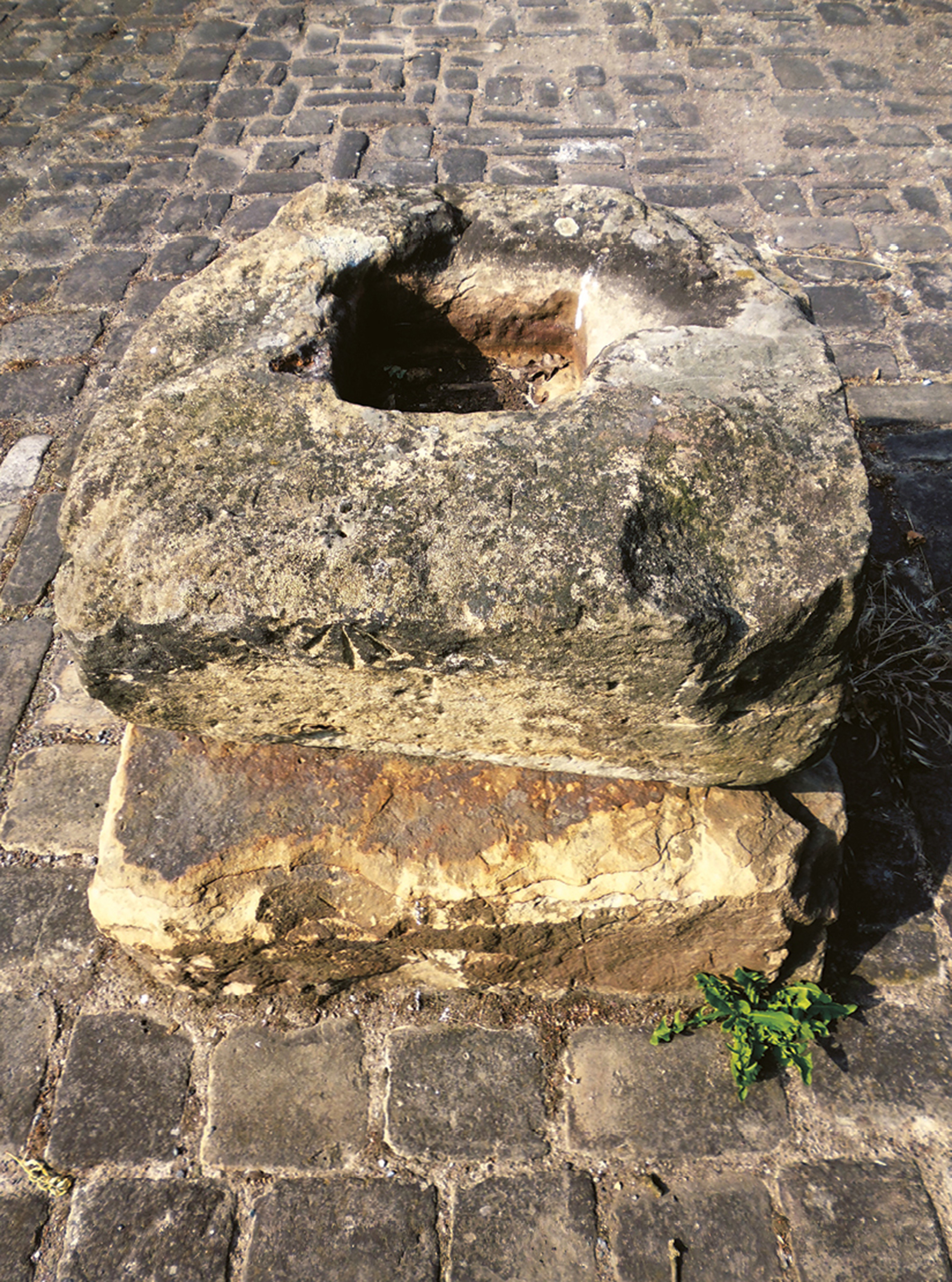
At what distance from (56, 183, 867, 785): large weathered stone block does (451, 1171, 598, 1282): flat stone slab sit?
35.8 inches

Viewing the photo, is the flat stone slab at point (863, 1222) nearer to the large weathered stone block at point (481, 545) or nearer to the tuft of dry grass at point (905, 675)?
the large weathered stone block at point (481, 545)

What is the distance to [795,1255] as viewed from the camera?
2.03 metres

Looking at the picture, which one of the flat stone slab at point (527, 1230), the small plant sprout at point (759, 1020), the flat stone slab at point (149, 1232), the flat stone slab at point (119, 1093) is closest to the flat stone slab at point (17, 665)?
the flat stone slab at point (119, 1093)

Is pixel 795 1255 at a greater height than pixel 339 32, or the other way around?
pixel 339 32

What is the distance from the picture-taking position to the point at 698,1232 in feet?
6.77

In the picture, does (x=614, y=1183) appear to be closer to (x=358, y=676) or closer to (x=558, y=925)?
(x=558, y=925)

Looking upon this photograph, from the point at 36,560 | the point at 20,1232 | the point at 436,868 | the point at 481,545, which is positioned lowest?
the point at 20,1232

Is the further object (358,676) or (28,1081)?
(28,1081)

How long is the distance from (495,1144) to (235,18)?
6473mm

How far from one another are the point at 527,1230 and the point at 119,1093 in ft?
3.22

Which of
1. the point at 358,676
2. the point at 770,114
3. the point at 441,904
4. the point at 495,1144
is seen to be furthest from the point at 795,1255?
the point at 770,114

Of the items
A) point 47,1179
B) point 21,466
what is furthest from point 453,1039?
point 21,466

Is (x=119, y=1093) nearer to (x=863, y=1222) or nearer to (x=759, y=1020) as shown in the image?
(x=759, y=1020)

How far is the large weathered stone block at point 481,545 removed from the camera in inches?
70.7
